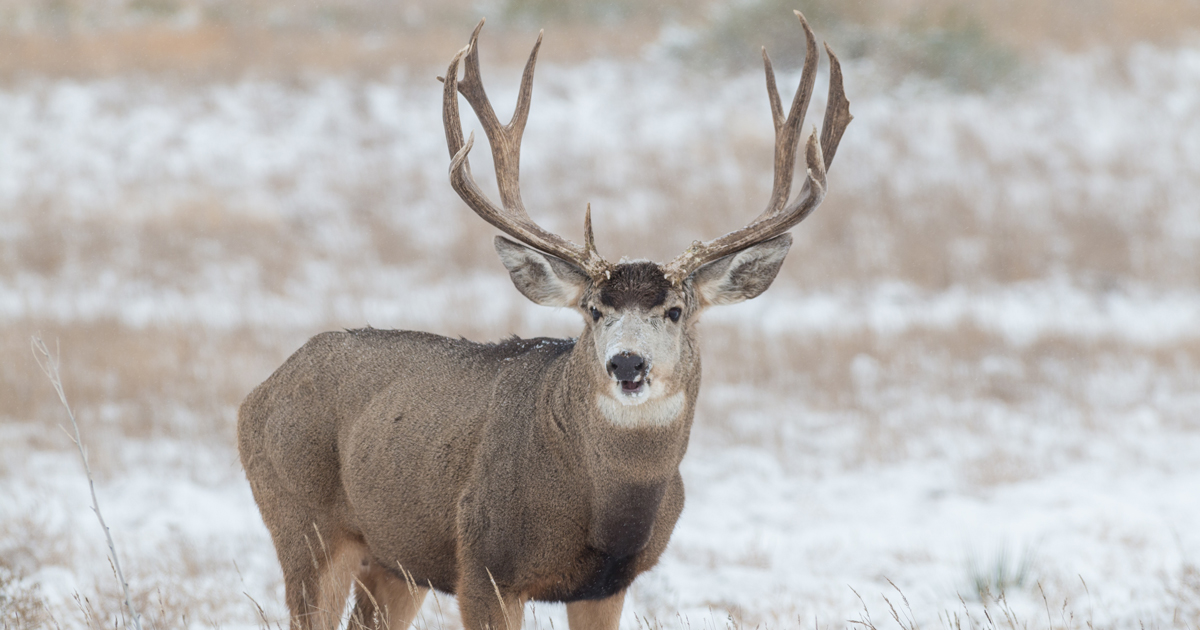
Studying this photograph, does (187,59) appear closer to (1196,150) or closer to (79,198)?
(79,198)

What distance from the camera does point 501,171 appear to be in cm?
527

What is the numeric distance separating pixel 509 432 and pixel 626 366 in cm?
75

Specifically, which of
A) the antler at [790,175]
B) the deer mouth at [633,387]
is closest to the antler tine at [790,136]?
the antler at [790,175]

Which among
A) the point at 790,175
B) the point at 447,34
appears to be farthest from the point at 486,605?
the point at 447,34

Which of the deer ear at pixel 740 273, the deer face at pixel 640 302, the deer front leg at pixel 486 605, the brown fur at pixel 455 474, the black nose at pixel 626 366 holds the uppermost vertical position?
the deer ear at pixel 740 273

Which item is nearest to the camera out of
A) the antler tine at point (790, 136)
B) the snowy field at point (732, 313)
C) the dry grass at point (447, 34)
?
the antler tine at point (790, 136)

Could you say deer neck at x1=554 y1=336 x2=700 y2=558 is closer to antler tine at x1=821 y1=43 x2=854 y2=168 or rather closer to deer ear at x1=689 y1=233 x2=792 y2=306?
deer ear at x1=689 y1=233 x2=792 y2=306

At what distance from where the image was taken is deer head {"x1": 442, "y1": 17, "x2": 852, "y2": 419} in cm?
429

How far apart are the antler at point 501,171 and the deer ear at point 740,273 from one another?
1.46ft

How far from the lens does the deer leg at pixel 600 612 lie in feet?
15.0

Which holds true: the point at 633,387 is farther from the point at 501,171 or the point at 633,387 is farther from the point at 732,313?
the point at 732,313

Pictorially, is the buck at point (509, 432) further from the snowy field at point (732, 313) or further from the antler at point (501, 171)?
the snowy field at point (732, 313)

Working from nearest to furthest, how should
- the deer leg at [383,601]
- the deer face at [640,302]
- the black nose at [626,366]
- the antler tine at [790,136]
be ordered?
the black nose at [626,366] < the deer face at [640,302] < the antler tine at [790,136] < the deer leg at [383,601]

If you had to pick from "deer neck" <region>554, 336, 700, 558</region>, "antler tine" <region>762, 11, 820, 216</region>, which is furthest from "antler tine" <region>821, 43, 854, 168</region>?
"deer neck" <region>554, 336, 700, 558</region>
